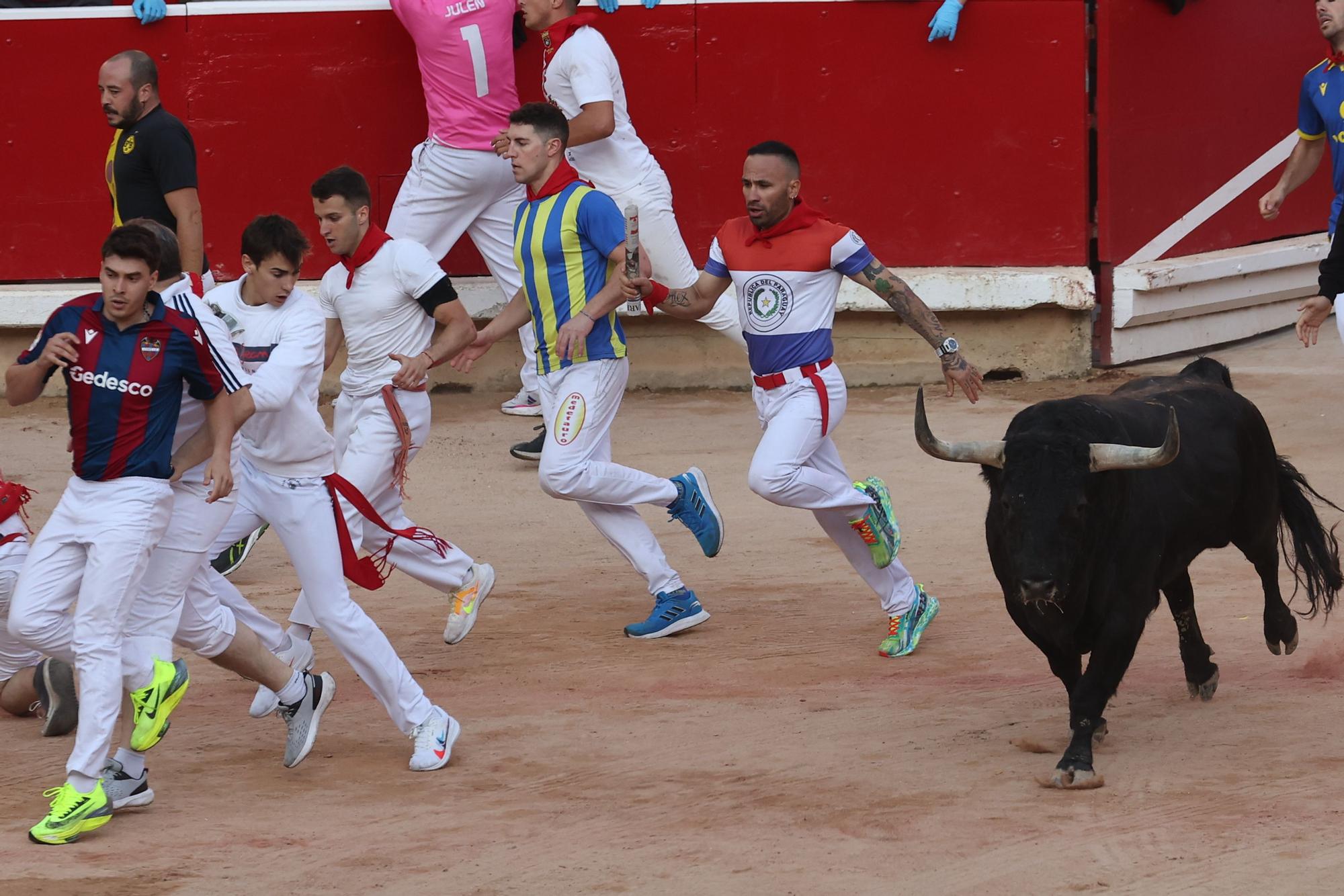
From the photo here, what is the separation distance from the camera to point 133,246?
521cm

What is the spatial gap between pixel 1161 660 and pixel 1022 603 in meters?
1.42

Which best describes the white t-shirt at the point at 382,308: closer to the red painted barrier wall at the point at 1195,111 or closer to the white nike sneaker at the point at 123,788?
the white nike sneaker at the point at 123,788

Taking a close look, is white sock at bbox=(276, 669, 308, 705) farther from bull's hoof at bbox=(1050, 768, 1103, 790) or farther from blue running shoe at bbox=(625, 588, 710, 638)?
bull's hoof at bbox=(1050, 768, 1103, 790)

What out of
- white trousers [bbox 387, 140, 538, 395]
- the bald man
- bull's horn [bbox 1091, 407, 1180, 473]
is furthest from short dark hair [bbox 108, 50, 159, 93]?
bull's horn [bbox 1091, 407, 1180, 473]

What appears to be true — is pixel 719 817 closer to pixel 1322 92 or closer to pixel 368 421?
pixel 368 421

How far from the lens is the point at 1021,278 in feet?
36.9

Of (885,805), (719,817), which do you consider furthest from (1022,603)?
(719,817)

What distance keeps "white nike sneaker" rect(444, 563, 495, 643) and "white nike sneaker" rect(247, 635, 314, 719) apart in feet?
1.98

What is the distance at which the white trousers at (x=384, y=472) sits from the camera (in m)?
6.99

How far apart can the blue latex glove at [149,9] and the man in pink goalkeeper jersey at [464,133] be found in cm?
168

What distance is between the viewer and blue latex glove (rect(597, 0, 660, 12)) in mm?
11070

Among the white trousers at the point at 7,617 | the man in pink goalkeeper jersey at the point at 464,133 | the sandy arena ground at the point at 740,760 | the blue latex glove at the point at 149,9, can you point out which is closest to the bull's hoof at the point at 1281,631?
the sandy arena ground at the point at 740,760

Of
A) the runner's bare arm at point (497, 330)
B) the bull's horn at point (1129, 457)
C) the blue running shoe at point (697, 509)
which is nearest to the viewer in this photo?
the bull's horn at point (1129, 457)

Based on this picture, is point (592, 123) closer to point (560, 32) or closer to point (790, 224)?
point (560, 32)
